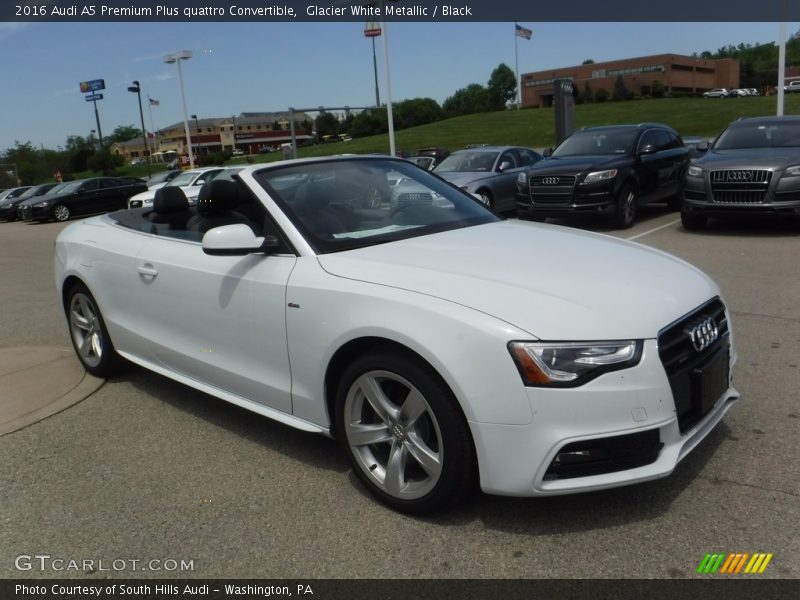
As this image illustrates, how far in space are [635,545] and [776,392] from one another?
1.99 m

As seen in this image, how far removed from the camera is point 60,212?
25.1m

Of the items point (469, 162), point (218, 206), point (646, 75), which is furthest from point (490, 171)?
point (646, 75)

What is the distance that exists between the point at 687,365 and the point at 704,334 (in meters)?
0.22

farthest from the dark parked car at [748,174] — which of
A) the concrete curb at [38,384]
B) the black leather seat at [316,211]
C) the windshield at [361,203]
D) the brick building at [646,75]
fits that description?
the brick building at [646,75]

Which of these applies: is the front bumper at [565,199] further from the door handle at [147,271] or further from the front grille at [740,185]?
the door handle at [147,271]

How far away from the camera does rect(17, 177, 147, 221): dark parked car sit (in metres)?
24.8

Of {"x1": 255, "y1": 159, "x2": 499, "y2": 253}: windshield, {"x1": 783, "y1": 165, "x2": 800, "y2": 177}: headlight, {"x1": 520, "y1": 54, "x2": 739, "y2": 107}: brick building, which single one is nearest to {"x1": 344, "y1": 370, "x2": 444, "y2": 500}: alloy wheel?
{"x1": 255, "y1": 159, "x2": 499, "y2": 253}: windshield

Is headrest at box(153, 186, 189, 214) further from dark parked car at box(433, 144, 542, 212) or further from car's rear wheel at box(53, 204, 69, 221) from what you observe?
car's rear wheel at box(53, 204, 69, 221)

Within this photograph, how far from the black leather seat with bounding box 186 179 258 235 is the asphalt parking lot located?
1178mm

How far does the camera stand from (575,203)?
37.3 feet

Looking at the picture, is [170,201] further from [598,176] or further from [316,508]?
[598,176]

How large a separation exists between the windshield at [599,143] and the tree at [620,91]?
299ft

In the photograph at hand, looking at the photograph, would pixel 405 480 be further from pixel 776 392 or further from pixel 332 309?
pixel 776 392
